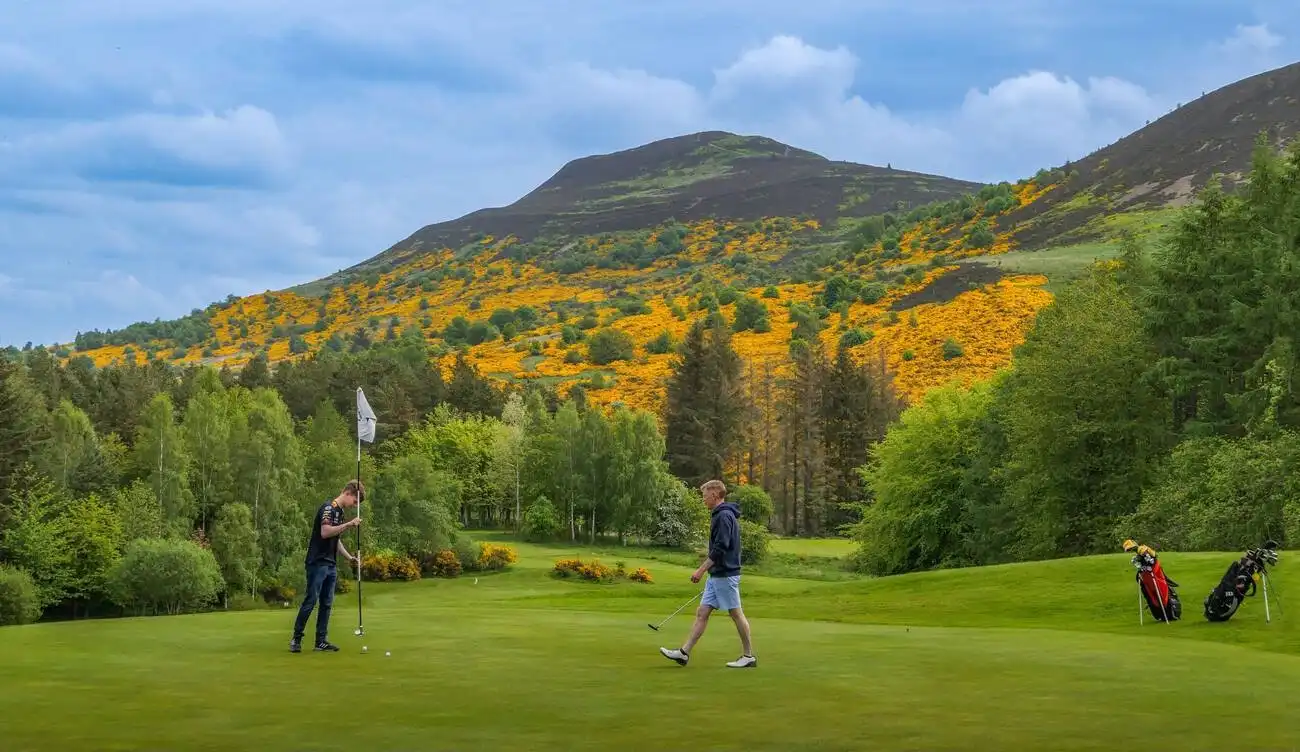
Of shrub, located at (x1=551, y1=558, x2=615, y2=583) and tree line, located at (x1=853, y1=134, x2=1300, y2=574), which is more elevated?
tree line, located at (x1=853, y1=134, x2=1300, y2=574)

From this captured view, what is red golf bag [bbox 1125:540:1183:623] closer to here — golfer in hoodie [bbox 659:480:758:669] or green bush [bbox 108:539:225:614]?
golfer in hoodie [bbox 659:480:758:669]

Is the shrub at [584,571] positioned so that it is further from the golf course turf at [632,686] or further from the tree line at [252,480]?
the golf course turf at [632,686]

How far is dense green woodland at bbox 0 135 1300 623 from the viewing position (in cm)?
5275

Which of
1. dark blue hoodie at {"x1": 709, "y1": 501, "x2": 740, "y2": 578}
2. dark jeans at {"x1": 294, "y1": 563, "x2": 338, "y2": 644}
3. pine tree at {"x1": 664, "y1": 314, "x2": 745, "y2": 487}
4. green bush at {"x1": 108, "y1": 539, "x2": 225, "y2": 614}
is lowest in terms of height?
green bush at {"x1": 108, "y1": 539, "x2": 225, "y2": 614}

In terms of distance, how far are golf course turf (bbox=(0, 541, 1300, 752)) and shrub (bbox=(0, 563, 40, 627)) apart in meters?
44.9

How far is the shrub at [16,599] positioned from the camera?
62.1m

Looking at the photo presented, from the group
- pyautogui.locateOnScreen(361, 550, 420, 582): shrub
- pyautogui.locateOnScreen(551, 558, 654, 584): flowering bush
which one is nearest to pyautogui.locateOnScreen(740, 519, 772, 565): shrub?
pyautogui.locateOnScreen(551, 558, 654, 584): flowering bush

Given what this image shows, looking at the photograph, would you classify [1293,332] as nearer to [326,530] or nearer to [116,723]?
[326,530]

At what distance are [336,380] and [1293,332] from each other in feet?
343

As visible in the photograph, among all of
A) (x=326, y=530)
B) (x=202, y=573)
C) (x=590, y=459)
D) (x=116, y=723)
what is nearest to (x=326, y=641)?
(x=326, y=530)

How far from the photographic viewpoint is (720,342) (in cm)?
13225

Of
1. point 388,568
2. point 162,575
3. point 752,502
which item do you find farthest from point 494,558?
point 752,502

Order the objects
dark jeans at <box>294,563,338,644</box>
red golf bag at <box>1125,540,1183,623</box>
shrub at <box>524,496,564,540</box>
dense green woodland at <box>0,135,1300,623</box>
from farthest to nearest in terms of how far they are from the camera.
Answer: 1. shrub at <box>524,496,564,540</box>
2. dense green woodland at <box>0,135,1300,623</box>
3. red golf bag at <box>1125,540,1183,623</box>
4. dark jeans at <box>294,563,338,644</box>

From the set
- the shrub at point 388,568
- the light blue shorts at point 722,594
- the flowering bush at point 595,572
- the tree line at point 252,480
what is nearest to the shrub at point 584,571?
the flowering bush at point 595,572
